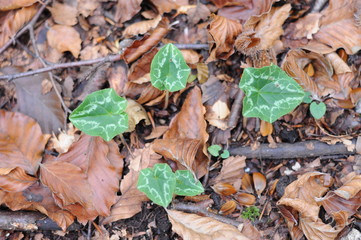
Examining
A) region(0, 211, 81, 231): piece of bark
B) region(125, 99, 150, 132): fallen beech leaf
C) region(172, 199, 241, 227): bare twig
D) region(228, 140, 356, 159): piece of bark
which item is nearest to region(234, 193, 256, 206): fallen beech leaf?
region(172, 199, 241, 227): bare twig

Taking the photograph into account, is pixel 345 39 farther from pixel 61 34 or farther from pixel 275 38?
pixel 61 34

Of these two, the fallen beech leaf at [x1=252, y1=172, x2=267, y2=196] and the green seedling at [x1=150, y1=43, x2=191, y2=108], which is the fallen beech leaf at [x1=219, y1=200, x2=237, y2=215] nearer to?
the fallen beech leaf at [x1=252, y1=172, x2=267, y2=196]

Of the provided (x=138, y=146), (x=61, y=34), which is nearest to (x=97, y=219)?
(x=138, y=146)

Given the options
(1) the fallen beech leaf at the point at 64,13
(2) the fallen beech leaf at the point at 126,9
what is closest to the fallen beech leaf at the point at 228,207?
(2) the fallen beech leaf at the point at 126,9

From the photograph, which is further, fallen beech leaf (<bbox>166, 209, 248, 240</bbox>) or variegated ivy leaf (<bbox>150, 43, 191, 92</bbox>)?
variegated ivy leaf (<bbox>150, 43, 191, 92</bbox>)

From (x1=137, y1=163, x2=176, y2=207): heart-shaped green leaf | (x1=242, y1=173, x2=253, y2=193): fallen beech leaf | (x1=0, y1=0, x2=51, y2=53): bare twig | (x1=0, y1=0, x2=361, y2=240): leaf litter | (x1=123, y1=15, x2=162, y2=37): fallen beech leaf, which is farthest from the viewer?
(x1=0, y1=0, x2=51, y2=53): bare twig

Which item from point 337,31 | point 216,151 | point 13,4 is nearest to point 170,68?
point 216,151

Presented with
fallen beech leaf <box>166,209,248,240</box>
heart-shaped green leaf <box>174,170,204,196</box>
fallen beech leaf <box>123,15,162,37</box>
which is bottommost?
fallen beech leaf <box>166,209,248,240</box>
